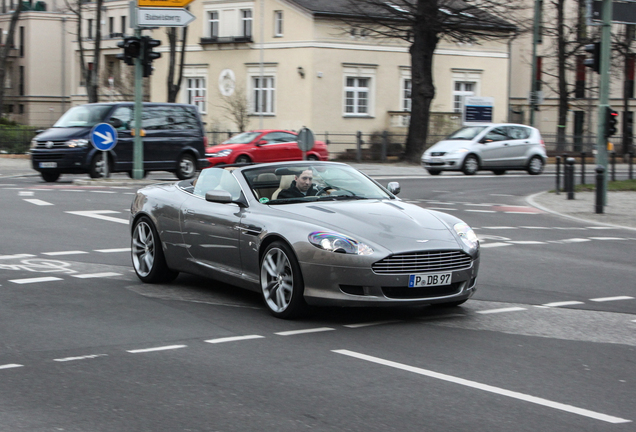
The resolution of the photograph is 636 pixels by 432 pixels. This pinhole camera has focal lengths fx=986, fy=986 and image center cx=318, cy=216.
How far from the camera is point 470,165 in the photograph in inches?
1278

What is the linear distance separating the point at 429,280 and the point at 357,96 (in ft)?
141

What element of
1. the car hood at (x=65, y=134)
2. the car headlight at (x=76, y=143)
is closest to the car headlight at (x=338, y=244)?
the car headlight at (x=76, y=143)

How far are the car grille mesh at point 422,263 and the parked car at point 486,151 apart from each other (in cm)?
2440

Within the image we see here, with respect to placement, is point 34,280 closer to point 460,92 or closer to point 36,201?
point 36,201

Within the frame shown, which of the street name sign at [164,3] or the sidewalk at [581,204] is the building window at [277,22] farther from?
the street name sign at [164,3]

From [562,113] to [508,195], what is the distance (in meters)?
27.5

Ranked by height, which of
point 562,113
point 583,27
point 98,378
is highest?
point 583,27

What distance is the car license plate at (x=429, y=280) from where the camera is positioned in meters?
7.82

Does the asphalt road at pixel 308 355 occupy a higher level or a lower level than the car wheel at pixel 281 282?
lower

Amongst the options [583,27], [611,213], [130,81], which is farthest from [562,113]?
[611,213]

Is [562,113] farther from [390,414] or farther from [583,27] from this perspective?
[390,414]

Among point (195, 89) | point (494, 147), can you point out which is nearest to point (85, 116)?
point (494, 147)

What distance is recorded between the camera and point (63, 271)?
35.7ft

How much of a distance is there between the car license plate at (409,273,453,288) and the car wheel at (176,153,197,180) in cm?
1965
